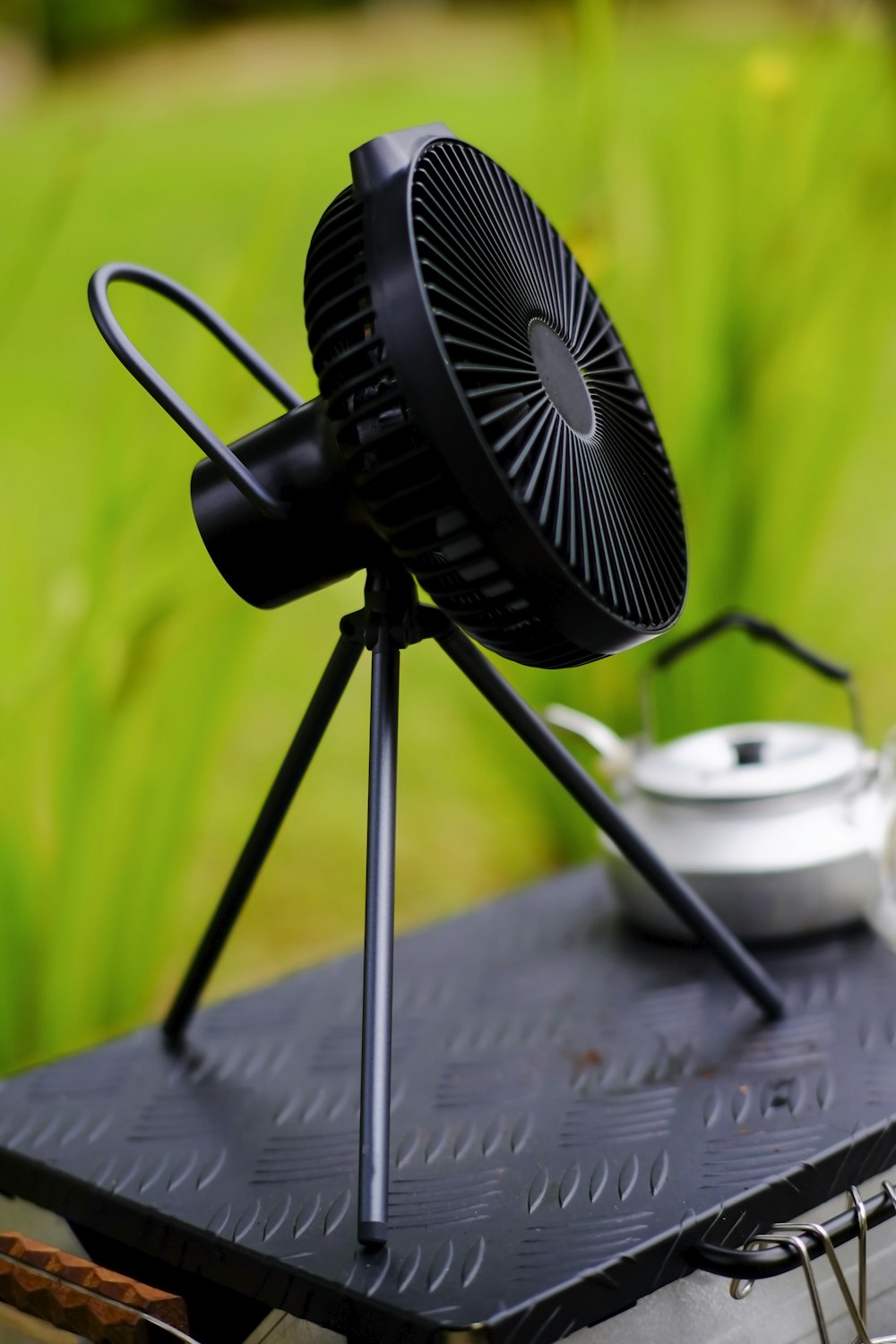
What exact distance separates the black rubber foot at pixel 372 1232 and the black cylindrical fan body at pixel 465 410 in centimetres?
35

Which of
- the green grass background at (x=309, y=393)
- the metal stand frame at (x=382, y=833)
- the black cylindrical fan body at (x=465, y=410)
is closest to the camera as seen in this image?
the black cylindrical fan body at (x=465, y=410)

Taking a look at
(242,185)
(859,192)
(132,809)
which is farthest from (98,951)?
(859,192)

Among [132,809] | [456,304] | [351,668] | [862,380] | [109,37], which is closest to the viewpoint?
[456,304]

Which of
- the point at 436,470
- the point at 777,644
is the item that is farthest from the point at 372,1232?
the point at 777,644

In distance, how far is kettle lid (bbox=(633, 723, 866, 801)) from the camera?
4.18 ft

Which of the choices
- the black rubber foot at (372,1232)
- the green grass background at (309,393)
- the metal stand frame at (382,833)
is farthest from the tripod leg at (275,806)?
the green grass background at (309,393)

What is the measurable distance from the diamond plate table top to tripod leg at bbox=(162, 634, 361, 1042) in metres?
0.11

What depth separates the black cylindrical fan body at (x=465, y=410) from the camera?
2.43 feet

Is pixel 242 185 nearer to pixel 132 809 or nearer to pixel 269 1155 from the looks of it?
pixel 132 809

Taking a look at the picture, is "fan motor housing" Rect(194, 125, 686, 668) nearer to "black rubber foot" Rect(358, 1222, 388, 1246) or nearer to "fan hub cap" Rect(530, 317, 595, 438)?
"fan hub cap" Rect(530, 317, 595, 438)

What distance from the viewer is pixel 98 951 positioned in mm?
1721

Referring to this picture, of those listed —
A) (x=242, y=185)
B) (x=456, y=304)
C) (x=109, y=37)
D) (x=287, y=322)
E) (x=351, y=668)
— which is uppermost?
(x=109, y=37)

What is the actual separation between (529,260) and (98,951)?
1126 mm

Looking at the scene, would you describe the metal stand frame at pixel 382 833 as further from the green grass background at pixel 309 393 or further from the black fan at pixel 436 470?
the green grass background at pixel 309 393
